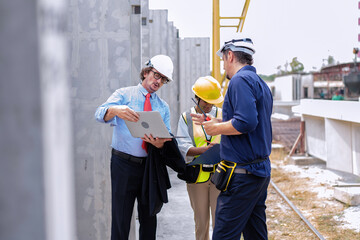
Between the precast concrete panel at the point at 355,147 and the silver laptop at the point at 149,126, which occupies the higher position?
the silver laptop at the point at 149,126

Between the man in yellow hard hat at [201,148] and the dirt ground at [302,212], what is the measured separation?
8.60 ft

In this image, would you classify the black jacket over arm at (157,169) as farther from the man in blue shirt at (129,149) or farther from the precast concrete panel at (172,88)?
the precast concrete panel at (172,88)

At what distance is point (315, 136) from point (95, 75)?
10.4m

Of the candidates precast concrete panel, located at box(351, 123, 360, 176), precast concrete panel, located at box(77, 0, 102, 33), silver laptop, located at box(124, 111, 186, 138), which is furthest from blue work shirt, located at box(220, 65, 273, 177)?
precast concrete panel, located at box(351, 123, 360, 176)

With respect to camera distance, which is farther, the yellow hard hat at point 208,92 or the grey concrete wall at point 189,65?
the grey concrete wall at point 189,65

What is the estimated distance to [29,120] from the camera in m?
0.47

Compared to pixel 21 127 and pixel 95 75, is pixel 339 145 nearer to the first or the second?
pixel 95 75

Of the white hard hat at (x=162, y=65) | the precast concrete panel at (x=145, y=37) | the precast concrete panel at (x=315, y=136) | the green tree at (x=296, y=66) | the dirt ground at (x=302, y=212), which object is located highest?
the green tree at (x=296, y=66)

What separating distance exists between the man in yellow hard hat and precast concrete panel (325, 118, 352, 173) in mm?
7102

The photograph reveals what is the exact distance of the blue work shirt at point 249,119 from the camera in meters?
2.63

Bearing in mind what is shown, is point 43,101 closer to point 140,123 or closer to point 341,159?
point 140,123

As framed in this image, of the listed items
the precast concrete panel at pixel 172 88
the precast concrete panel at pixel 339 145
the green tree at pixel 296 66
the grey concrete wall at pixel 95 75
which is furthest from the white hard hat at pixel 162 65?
the green tree at pixel 296 66

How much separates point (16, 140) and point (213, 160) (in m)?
3.04

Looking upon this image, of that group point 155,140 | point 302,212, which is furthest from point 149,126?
point 302,212
